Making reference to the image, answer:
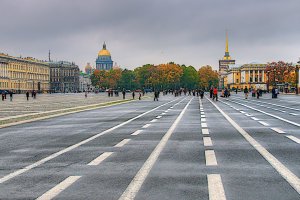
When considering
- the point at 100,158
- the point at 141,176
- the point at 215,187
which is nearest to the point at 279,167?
the point at 215,187

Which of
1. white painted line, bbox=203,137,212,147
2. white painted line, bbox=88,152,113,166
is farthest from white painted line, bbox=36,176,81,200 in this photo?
white painted line, bbox=203,137,212,147

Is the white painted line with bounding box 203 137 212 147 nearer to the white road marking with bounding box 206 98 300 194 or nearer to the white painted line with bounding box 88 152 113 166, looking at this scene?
the white road marking with bounding box 206 98 300 194

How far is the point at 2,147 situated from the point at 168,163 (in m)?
5.48

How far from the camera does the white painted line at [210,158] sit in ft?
29.1

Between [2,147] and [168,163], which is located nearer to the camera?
[168,163]

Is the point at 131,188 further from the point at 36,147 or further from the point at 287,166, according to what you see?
the point at 36,147

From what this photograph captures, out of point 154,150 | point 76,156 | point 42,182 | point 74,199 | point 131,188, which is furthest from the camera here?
point 154,150

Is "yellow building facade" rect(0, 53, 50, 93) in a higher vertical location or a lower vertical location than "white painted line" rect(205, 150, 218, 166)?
higher

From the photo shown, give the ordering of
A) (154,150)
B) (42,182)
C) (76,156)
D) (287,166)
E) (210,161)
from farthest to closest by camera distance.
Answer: (154,150) → (76,156) → (210,161) → (287,166) → (42,182)

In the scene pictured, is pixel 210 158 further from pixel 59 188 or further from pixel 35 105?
pixel 35 105

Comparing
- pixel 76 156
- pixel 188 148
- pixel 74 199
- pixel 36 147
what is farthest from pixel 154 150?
pixel 74 199

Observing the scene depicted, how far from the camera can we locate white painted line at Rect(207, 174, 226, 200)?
6.18m

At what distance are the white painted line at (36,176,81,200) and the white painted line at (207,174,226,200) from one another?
218 centimetres

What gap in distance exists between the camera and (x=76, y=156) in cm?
1019
